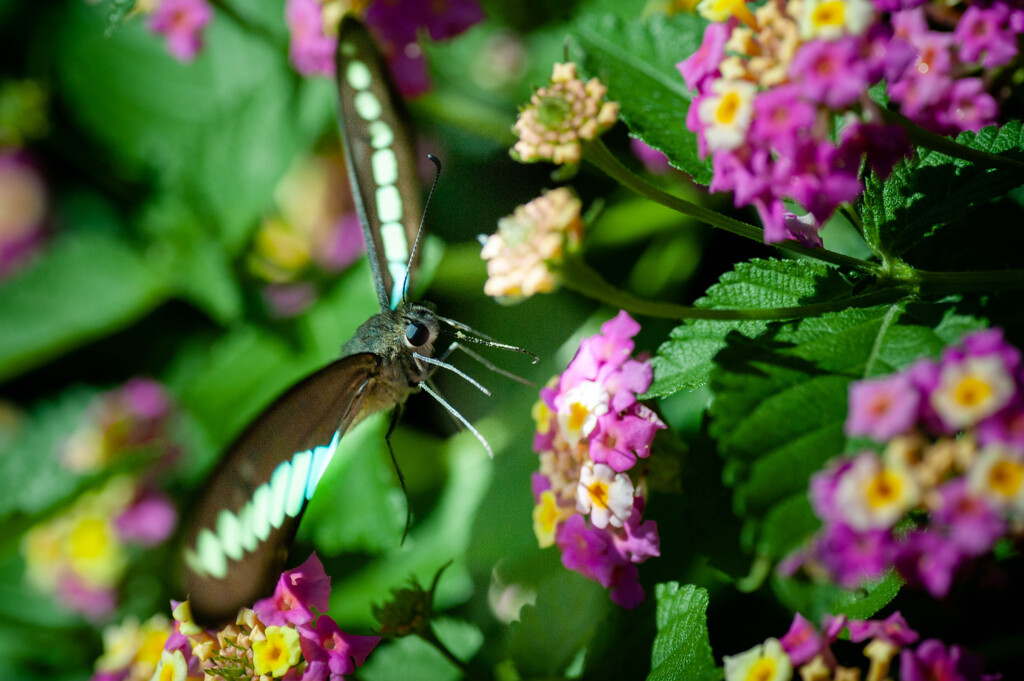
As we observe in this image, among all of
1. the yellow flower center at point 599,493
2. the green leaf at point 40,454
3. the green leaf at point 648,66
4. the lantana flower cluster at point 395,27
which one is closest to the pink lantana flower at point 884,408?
the yellow flower center at point 599,493

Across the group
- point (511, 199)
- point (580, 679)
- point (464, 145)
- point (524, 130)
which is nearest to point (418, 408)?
point (511, 199)

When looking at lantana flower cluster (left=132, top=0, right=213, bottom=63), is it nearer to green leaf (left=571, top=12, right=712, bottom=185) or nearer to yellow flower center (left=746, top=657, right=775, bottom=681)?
green leaf (left=571, top=12, right=712, bottom=185)

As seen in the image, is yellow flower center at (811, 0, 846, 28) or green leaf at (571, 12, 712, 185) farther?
green leaf at (571, 12, 712, 185)

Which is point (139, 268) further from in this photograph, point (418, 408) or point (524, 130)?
point (524, 130)

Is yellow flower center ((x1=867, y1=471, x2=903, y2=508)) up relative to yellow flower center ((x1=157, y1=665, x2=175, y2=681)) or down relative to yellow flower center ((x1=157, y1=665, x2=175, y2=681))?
up

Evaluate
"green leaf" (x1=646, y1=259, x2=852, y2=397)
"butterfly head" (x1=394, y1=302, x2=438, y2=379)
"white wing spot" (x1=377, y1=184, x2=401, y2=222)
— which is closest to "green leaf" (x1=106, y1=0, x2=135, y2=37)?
"white wing spot" (x1=377, y1=184, x2=401, y2=222)

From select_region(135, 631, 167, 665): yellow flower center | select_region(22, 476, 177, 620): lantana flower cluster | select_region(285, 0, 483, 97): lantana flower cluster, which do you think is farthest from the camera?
select_region(22, 476, 177, 620): lantana flower cluster

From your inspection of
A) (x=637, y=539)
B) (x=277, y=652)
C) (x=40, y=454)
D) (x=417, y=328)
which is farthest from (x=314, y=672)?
(x=40, y=454)
